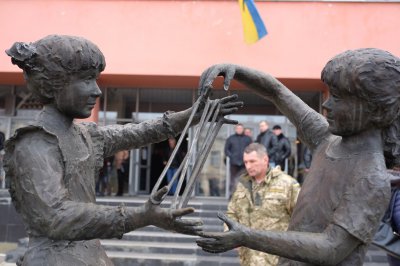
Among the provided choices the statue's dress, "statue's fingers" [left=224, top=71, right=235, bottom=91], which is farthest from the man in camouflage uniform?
the statue's dress

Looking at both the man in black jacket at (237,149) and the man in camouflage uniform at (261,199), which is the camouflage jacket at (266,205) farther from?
the man in black jacket at (237,149)

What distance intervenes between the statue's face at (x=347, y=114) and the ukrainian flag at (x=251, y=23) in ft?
28.6

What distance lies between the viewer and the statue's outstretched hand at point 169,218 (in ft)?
5.23

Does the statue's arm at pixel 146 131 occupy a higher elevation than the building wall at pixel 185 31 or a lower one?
lower

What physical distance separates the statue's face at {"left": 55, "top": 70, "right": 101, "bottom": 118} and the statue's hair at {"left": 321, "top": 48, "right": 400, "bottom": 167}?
0.96 meters

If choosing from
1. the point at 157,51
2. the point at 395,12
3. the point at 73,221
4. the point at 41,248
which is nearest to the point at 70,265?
the point at 41,248

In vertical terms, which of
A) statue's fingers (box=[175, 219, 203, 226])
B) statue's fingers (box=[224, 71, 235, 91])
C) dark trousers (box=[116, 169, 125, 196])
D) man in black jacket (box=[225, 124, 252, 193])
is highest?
statue's fingers (box=[224, 71, 235, 91])

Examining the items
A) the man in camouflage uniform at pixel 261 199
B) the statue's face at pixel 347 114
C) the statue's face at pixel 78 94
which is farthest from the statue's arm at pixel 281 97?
the man in camouflage uniform at pixel 261 199

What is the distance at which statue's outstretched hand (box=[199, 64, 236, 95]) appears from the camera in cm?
216

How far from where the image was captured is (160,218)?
5.40ft

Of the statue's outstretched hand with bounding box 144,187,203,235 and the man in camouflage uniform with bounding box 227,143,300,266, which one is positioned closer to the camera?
the statue's outstretched hand with bounding box 144,187,203,235

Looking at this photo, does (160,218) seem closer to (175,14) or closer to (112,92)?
(175,14)

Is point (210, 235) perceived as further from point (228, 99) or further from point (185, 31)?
point (185, 31)

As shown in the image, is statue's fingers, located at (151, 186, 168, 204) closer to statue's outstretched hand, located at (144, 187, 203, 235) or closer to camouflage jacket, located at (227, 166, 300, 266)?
statue's outstretched hand, located at (144, 187, 203, 235)
